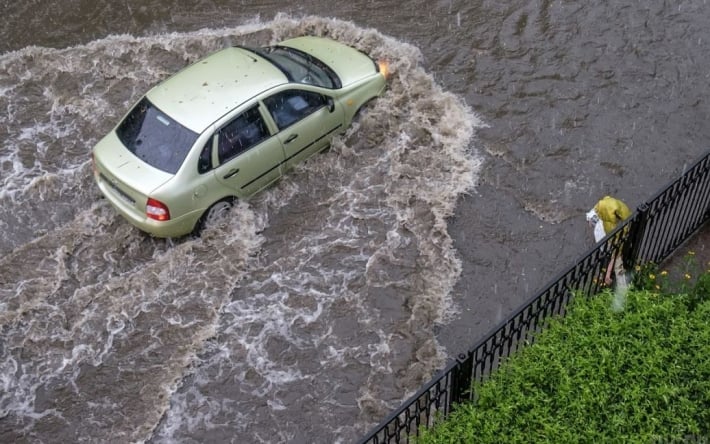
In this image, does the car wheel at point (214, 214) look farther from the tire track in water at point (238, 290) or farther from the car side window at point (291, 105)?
the car side window at point (291, 105)

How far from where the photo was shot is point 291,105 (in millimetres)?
9258

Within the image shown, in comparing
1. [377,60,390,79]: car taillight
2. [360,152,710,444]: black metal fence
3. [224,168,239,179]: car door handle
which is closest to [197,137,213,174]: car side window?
[224,168,239,179]: car door handle

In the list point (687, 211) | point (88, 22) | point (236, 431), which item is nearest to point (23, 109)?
point (88, 22)

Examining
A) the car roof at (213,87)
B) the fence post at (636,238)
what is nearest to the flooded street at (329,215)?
the car roof at (213,87)

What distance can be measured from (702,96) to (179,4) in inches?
348

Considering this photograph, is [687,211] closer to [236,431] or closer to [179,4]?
[236,431]

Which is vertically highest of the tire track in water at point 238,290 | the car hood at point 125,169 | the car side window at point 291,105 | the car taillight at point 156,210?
the car side window at point 291,105

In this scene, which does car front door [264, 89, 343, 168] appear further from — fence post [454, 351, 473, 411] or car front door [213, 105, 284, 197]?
fence post [454, 351, 473, 411]

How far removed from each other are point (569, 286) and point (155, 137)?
5021 mm

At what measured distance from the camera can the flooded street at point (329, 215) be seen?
24.9 feet

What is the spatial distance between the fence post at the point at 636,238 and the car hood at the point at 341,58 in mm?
4516

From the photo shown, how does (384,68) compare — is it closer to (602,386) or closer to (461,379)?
(461,379)

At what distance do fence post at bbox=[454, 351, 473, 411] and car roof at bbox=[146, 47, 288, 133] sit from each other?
439 centimetres

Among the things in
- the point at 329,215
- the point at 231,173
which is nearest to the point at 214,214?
the point at 231,173
